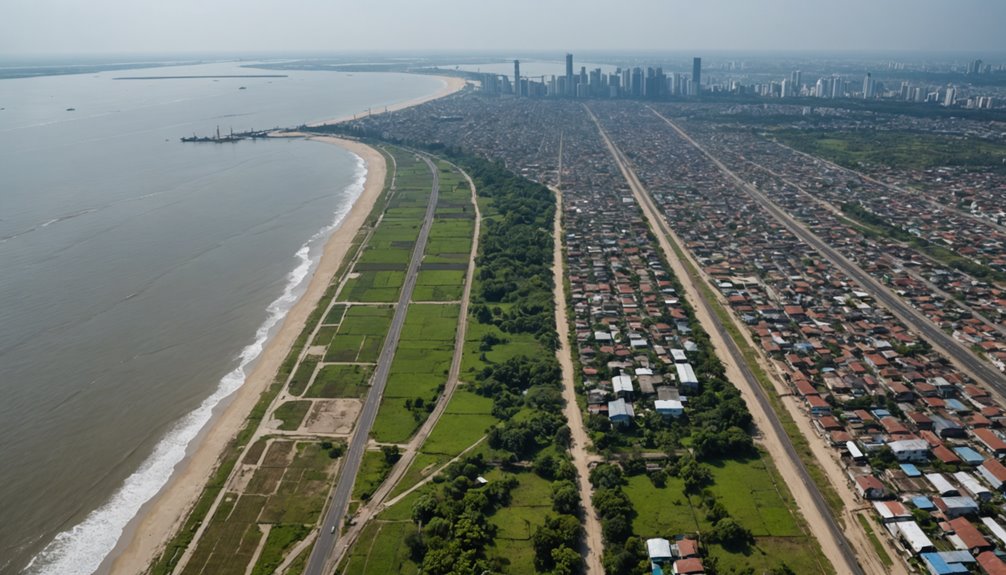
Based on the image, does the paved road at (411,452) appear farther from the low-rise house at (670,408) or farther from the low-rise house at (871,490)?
the low-rise house at (871,490)

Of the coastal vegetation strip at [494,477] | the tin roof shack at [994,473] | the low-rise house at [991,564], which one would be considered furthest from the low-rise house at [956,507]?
the coastal vegetation strip at [494,477]

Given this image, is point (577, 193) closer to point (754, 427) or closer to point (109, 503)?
point (754, 427)

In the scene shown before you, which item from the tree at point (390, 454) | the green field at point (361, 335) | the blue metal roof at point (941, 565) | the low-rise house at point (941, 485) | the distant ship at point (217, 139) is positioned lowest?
the blue metal roof at point (941, 565)

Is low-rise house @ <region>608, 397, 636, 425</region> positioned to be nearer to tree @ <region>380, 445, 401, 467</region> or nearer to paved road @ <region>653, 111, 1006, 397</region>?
tree @ <region>380, 445, 401, 467</region>

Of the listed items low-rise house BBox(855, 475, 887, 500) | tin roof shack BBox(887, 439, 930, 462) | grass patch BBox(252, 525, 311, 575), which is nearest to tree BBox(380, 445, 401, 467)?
grass patch BBox(252, 525, 311, 575)

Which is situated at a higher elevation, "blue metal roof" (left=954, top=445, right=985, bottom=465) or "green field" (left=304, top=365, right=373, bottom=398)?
"green field" (left=304, top=365, right=373, bottom=398)

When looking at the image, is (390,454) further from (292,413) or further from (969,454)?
(969,454)
